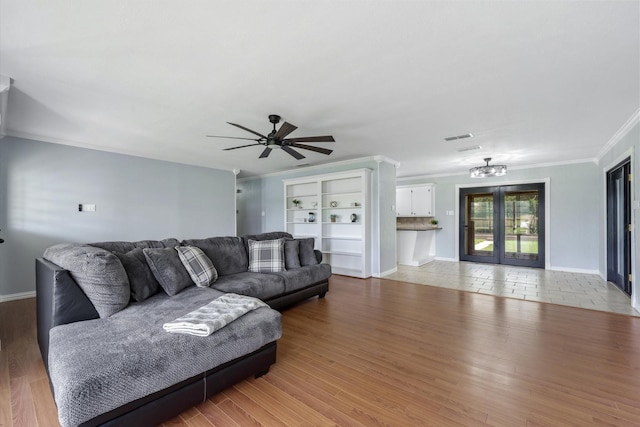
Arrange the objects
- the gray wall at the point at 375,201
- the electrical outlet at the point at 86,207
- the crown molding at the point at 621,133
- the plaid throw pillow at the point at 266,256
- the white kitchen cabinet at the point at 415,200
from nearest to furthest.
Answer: the crown molding at the point at 621,133 < the plaid throw pillow at the point at 266,256 < the electrical outlet at the point at 86,207 < the gray wall at the point at 375,201 < the white kitchen cabinet at the point at 415,200

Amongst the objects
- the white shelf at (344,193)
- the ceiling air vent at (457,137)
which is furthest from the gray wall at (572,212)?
the white shelf at (344,193)

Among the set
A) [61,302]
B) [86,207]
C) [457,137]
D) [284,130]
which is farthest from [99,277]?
[457,137]

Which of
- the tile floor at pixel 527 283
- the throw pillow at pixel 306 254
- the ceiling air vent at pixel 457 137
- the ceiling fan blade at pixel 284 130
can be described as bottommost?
the tile floor at pixel 527 283

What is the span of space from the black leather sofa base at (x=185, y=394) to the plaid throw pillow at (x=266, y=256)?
64.7 inches

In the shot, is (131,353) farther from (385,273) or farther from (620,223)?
(620,223)

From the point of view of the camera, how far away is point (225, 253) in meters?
3.57

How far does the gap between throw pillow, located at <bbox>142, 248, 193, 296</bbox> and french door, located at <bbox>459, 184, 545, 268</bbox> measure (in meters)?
7.02

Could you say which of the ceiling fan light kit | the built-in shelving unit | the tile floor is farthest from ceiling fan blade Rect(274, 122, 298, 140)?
the ceiling fan light kit

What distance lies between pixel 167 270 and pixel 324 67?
2.37m

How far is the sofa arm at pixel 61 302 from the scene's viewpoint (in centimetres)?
196

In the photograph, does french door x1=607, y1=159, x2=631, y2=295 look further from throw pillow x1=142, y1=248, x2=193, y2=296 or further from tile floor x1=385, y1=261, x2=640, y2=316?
throw pillow x1=142, y1=248, x2=193, y2=296

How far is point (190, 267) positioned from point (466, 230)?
6.98m

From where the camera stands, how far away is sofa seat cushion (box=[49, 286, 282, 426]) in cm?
129

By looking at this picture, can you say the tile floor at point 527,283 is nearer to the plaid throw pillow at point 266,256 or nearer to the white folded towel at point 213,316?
the plaid throw pillow at point 266,256
